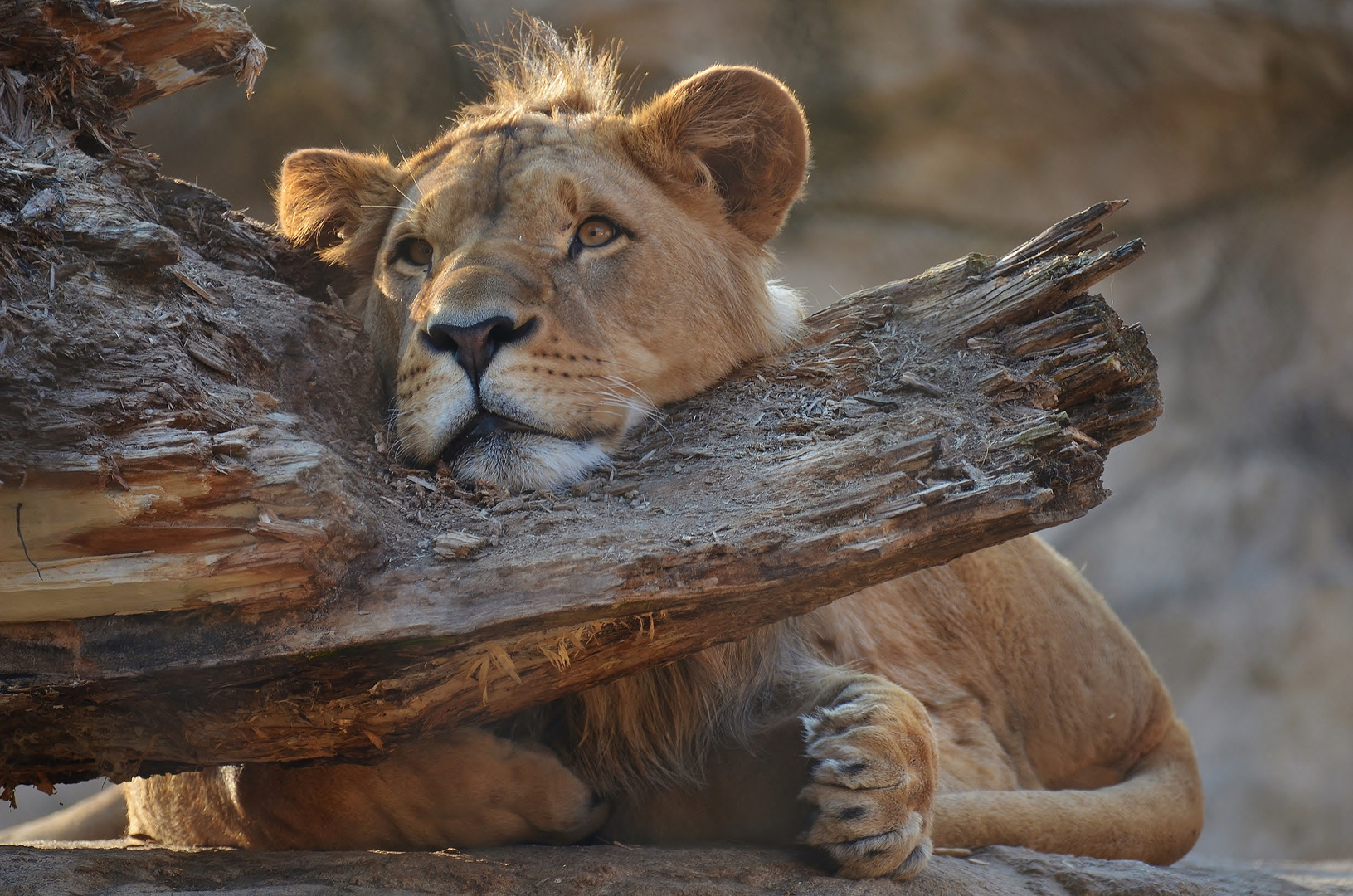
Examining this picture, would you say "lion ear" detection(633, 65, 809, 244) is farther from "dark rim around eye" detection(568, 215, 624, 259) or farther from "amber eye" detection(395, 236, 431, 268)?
"amber eye" detection(395, 236, 431, 268)

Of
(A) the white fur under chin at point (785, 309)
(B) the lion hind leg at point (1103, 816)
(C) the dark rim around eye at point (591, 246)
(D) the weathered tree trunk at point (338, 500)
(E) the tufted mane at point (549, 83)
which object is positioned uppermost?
(E) the tufted mane at point (549, 83)

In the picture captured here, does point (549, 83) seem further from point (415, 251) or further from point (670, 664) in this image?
point (670, 664)

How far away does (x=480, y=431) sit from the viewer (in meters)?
2.50

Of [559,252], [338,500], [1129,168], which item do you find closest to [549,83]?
[559,252]

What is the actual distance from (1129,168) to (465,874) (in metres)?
7.52

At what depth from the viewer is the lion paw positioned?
2.33 meters

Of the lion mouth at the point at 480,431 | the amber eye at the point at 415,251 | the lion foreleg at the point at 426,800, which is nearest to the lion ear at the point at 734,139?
the amber eye at the point at 415,251

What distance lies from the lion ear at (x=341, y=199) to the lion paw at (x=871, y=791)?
1.96m

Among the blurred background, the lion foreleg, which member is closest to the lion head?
the lion foreleg

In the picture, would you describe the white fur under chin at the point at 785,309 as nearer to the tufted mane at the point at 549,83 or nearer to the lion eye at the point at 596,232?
the lion eye at the point at 596,232

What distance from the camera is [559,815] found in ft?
8.15

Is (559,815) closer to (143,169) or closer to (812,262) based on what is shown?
(143,169)

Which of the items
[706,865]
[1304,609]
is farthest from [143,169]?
[1304,609]

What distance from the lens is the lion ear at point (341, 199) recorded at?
3393 millimetres
